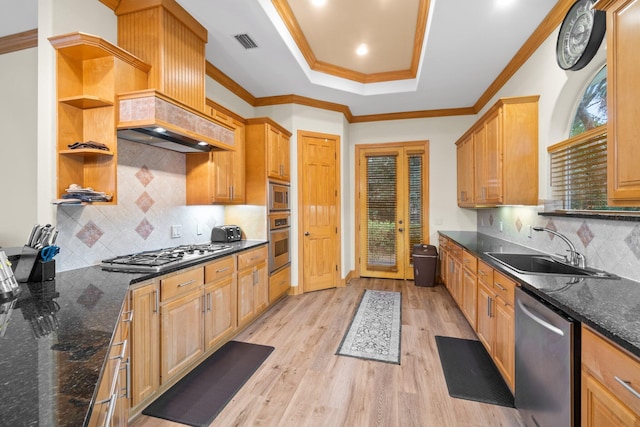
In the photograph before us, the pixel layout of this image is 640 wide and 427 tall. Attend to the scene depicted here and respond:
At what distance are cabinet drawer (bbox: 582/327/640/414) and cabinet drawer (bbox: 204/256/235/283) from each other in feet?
7.81

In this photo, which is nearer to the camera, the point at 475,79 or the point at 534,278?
the point at 534,278

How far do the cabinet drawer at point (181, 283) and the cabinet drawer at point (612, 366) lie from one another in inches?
89.6

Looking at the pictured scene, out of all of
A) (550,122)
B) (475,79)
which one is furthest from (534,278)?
(475,79)

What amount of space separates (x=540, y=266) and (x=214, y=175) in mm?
3163

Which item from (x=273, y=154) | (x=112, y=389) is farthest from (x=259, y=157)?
(x=112, y=389)

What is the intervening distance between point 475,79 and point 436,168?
160 cm

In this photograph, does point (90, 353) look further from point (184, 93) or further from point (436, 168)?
point (436, 168)

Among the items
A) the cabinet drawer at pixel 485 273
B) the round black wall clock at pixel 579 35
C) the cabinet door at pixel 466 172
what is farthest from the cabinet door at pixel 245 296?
the round black wall clock at pixel 579 35

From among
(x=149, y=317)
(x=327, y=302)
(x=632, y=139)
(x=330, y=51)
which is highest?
(x=330, y=51)

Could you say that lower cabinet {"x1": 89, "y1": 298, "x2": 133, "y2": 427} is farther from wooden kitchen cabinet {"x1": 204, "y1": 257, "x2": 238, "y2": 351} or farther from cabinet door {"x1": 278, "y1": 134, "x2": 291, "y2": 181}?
cabinet door {"x1": 278, "y1": 134, "x2": 291, "y2": 181}

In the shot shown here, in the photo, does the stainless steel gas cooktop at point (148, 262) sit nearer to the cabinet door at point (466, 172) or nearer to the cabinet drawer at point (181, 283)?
the cabinet drawer at point (181, 283)

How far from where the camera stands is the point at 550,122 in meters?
2.59

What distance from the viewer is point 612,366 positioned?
1041 millimetres

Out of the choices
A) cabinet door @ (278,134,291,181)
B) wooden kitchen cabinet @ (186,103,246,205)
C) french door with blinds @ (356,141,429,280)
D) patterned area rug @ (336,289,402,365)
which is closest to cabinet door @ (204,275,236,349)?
wooden kitchen cabinet @ (186,103,246,205)
